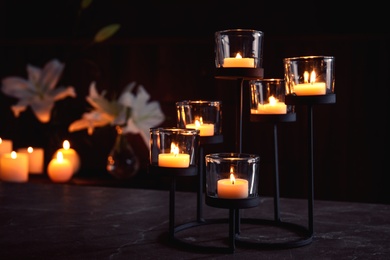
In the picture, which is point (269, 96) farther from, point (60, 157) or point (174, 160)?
point (60, 157)

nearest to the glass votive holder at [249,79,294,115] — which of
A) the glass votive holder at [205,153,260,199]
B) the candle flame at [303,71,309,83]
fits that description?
the candle flame at [303,71,309,83]

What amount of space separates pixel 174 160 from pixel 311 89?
28 centimetres

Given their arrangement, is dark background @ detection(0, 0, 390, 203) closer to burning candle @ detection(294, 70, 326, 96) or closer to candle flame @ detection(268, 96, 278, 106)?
candle flame @ detection(268, 96, 278, 106)

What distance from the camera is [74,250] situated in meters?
1.05

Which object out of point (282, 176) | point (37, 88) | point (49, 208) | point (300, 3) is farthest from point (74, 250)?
point (300, 3)

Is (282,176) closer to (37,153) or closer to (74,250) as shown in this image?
(37,153)

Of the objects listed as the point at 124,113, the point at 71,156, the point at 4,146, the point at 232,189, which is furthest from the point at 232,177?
the point at 4,146

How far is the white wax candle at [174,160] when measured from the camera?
41.7 inches

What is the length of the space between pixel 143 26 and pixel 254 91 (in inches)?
81.1

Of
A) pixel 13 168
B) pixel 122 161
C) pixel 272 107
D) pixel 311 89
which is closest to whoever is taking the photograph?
pixel 311 89

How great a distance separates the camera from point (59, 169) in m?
2.50

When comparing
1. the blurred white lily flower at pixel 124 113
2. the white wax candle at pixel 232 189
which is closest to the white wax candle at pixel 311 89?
the white wax candle at pixel 232 189

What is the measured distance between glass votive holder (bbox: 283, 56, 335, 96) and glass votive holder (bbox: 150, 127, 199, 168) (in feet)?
0.67

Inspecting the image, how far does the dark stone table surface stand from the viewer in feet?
3.41
